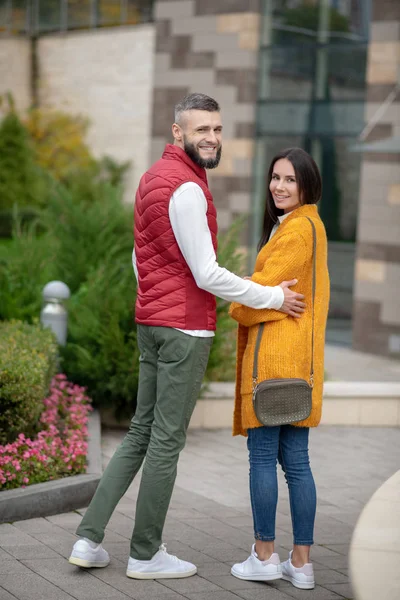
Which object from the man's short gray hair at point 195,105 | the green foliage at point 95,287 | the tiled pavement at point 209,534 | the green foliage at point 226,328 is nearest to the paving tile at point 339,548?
the tiled pavement at point 209,534

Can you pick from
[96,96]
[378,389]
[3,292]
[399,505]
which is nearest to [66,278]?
[3,292]

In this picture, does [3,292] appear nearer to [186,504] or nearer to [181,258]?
[186,504]

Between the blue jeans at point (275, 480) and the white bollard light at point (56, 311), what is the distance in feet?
10.8

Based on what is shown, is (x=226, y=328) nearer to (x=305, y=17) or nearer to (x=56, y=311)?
(x=56, y=311)

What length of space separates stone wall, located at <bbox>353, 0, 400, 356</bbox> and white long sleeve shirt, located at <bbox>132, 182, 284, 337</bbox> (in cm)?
777

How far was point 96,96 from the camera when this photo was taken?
21.1m

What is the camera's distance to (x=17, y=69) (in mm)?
22438

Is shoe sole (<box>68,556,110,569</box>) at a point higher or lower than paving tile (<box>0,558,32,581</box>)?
higher

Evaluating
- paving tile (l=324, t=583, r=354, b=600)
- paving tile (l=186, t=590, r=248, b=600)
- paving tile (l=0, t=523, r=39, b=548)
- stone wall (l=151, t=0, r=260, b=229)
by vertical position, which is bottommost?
paving tile (l=0, t=523, r=39, b=548)

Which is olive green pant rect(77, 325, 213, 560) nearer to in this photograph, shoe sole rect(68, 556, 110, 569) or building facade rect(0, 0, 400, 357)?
shoe sole rect(68, 556, 110, 569)

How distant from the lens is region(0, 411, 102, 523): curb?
502cm

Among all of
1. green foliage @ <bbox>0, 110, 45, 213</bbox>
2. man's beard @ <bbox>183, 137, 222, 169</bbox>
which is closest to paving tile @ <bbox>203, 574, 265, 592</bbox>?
man's beard @ <bbox>183, 137, 222, 169</bbox>

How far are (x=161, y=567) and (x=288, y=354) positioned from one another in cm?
107

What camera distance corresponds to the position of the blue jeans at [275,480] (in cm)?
430
